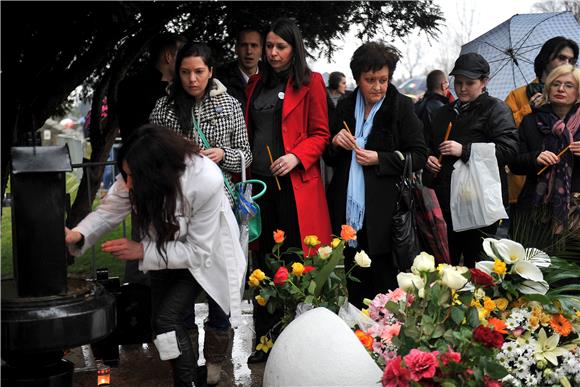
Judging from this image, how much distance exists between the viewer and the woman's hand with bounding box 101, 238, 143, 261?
3.80 metres

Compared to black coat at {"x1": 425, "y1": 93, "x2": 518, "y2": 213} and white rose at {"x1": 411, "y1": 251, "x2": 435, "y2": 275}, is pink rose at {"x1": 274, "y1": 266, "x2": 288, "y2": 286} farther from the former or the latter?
black coat at {"x1": 425, "y1": 93, "x2": 518, "y2": 213}

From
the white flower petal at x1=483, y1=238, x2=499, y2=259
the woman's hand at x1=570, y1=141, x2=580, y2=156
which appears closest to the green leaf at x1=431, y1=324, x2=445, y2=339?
the white flower petal at x1=483, y1=238, x2=499, y2=259

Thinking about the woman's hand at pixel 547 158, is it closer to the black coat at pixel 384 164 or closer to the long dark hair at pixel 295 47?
the black coat at pixel 384 164

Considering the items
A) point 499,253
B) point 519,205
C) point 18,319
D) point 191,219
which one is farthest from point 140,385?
point 519,205

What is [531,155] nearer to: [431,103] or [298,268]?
[298,268]

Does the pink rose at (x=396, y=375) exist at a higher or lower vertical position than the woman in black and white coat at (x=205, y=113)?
lower

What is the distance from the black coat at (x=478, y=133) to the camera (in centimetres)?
525

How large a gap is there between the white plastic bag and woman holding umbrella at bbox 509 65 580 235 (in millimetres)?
203

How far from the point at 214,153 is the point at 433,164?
1625 mm

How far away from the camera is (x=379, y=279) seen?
4.99 m

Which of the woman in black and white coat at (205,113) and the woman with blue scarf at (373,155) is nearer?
the woman in black and white coat at (205,113)

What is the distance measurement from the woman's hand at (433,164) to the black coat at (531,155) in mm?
463

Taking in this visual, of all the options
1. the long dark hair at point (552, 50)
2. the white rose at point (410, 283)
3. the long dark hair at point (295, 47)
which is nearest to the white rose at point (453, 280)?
the white rose at point (410, 283)

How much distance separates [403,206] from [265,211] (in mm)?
841
